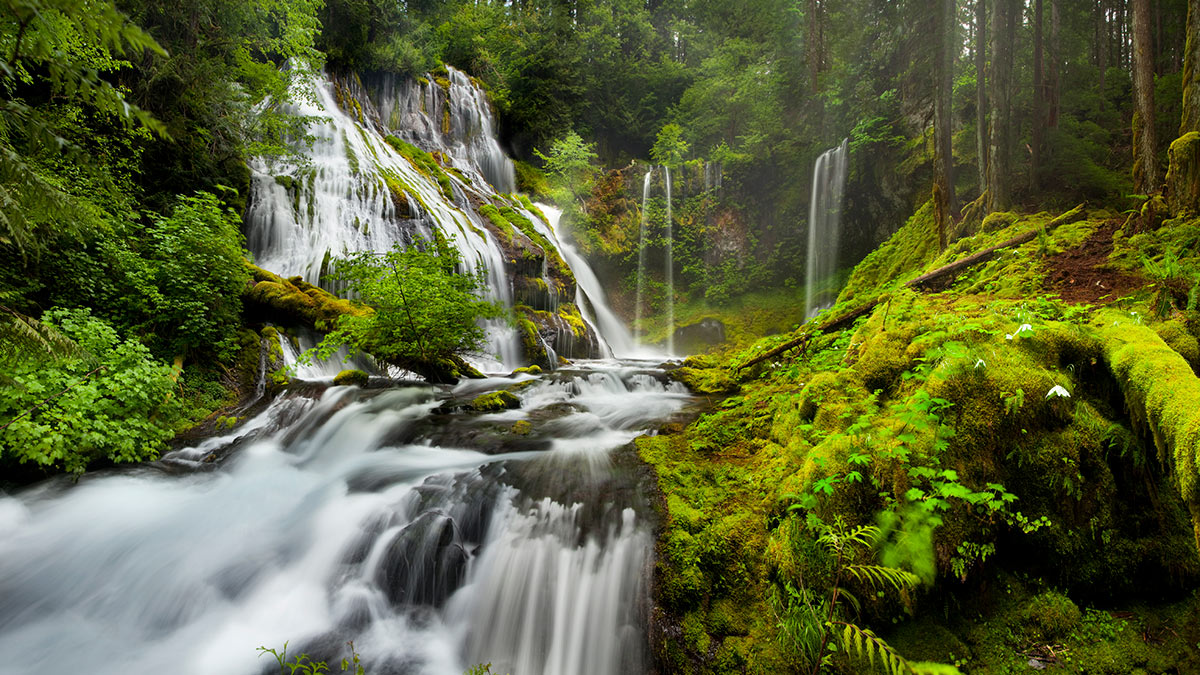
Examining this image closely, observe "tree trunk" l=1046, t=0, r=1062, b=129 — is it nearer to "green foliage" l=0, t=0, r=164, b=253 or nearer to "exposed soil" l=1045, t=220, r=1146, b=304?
"exposed soil" l=1045, t=220, r=1146, b=304

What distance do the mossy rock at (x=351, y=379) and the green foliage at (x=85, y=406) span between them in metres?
2.22

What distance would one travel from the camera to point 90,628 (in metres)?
3.24

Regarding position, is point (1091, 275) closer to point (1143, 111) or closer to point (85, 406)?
point (1143, 111)

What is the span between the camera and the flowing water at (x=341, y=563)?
117 inches

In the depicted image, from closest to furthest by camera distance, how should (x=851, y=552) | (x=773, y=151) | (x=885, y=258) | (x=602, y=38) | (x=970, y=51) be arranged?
(x=851, y=552), (x=885, y=258), (x=970, y=51), (x=773, y=151), (x=602, y=38)

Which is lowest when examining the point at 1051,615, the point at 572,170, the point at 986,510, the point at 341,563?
the point at 341,563

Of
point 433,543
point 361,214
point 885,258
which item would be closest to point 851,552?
point 433,543

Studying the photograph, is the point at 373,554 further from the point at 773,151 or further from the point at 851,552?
the point at 773,151

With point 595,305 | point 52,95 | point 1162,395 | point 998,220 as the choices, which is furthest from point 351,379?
point 998,220

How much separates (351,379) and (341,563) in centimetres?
461

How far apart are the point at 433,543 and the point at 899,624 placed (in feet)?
10.1

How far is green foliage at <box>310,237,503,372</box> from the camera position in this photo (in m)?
6.77

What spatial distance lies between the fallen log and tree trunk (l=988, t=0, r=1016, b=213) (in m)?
1.39

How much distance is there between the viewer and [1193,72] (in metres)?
5.10
